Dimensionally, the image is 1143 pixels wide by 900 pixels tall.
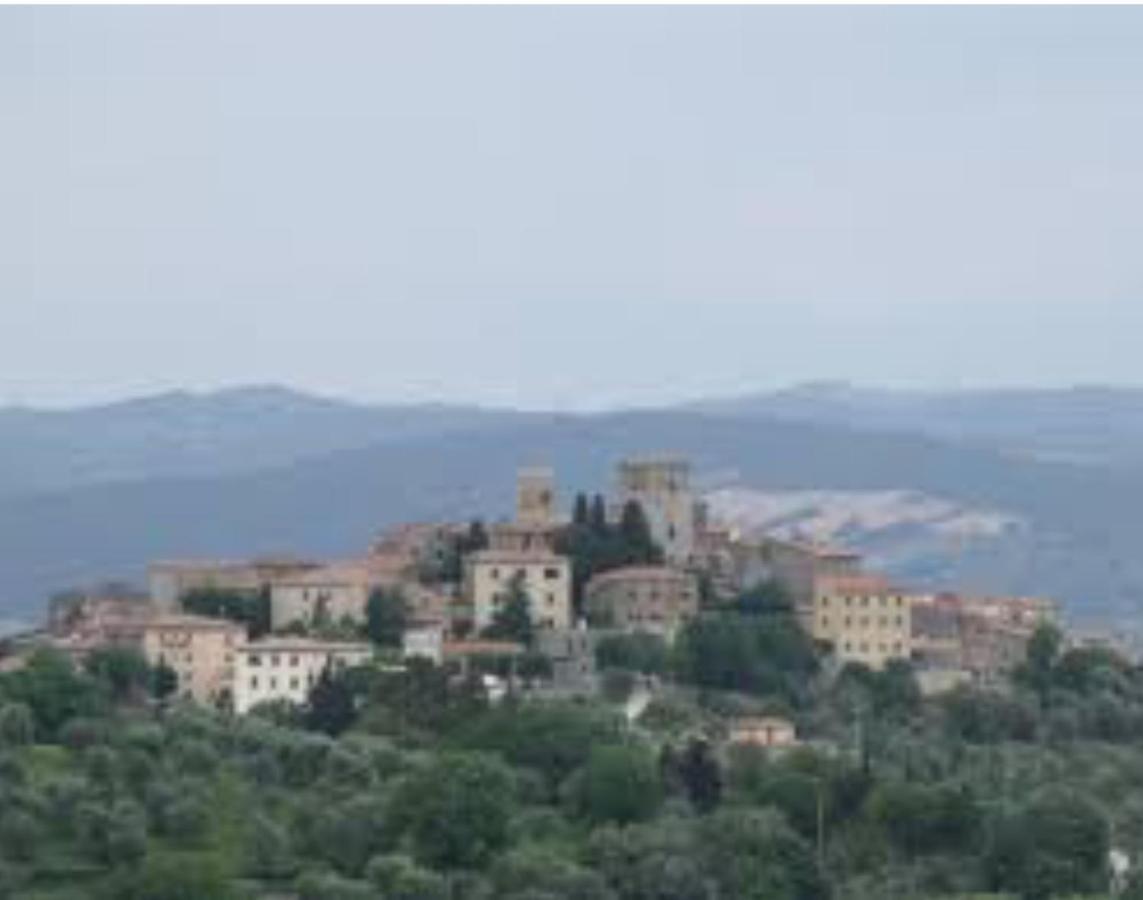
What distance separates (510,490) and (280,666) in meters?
111

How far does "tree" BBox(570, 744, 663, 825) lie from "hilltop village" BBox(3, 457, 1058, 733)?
629cm

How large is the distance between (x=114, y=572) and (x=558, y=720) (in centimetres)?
10327

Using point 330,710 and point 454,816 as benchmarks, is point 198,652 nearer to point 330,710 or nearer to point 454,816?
point 330,710

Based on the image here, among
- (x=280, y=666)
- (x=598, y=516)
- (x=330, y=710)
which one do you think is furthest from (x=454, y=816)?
(x=598, y=516)

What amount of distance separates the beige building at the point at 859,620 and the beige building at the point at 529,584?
3.84 metres

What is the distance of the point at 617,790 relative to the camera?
183 ft

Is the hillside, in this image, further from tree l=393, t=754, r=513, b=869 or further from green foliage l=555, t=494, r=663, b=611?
tree l=393, t=754, r=513, b=869

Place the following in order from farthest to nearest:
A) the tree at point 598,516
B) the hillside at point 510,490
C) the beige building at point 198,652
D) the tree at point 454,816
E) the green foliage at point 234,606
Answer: the hillside at point 510,490 → the tree at point 598,516 → the green foliage at point 234,606 → the beige building at point 198,652 → the tree at point 454,816

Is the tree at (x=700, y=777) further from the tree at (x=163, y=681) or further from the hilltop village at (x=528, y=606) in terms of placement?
the tree at (x=163, y=681)

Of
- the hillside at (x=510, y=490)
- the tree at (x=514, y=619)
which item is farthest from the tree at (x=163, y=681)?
the hillside at (x=510, y=490)

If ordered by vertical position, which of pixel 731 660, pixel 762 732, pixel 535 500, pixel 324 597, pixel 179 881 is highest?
pixel 535 500

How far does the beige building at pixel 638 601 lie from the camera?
6588 centimetres

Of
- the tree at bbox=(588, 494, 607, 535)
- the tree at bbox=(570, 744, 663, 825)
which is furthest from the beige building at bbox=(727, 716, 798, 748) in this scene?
the tree at bbox=(588, 494, 607, 535)

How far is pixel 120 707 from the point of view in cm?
6131
